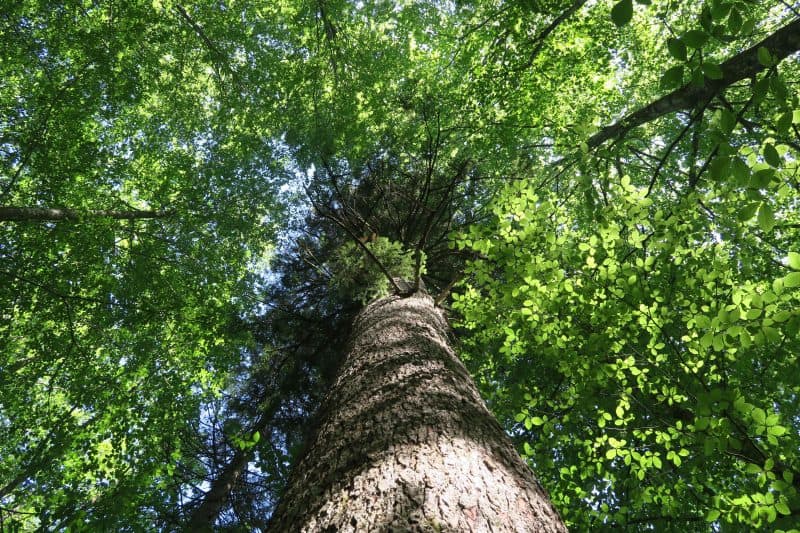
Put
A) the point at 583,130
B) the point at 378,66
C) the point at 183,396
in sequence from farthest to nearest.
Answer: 1. the point at 378,66
2. the point at 183,396
3. the point at 583,130

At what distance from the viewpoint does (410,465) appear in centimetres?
145

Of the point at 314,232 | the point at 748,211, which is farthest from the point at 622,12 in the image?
the point at 314,232

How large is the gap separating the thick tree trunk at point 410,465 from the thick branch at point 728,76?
2434 millimetres

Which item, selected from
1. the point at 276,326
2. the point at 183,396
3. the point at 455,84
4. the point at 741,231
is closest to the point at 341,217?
the point at 276,326

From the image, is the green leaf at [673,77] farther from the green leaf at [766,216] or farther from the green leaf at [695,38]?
the green leaf at [766,216]

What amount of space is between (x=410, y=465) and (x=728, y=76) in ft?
13.1

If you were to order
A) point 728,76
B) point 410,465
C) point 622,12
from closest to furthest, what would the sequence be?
1. point 622,12
2. point 410,465
3. point 728,76

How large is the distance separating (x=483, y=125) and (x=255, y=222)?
15.0ft

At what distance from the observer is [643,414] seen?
3.55 m

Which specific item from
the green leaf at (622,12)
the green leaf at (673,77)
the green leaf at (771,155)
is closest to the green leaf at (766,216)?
the green leaf at (771,155)

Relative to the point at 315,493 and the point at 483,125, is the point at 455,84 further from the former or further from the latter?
the point at 315,493

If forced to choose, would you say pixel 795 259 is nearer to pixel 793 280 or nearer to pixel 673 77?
pixel 793 280

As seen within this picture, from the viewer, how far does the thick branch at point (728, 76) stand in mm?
2840

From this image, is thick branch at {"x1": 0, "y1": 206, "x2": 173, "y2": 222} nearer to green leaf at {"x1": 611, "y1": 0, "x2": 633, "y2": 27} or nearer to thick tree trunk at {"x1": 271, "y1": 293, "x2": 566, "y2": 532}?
thick tree trunk at {"x1": 271, "y1": 293, "x2": 566, "y2": 532}
